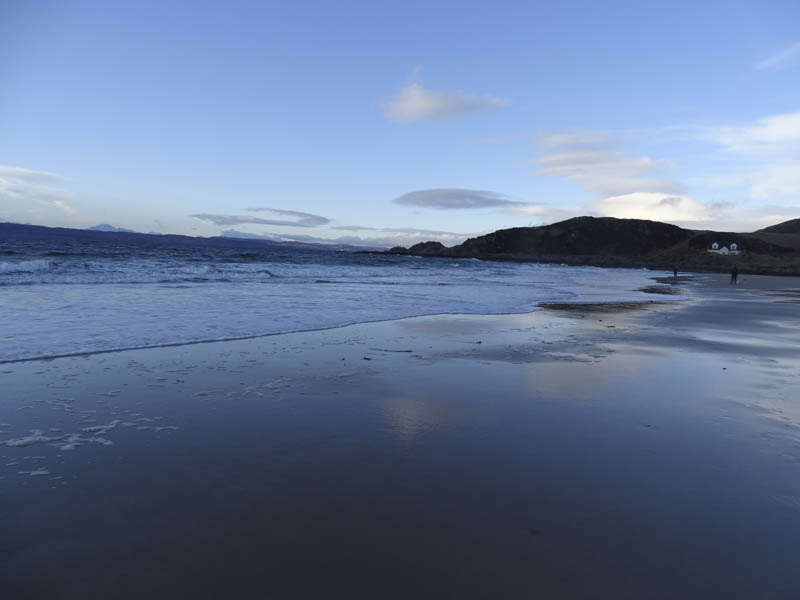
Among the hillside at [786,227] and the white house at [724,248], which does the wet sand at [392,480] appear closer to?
the white house at [724,248]

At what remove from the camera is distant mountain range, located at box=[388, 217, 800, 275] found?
100438mm

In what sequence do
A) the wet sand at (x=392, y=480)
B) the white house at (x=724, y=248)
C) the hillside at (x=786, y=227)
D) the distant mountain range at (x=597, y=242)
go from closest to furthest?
the wet sand at (x=392, y=480)
the white house at (x=724, y=248)
the distant mountain range at (x=597, y=242)
the hillside at (x=786, y=227)

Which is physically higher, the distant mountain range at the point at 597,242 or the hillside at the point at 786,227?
the hillside at the point at 786,227

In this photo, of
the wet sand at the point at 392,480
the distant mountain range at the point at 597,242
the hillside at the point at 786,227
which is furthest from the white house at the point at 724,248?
the wet sand at the point at 392,480

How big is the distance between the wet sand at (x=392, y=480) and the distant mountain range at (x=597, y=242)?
95.1 meters

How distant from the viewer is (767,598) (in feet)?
7.60

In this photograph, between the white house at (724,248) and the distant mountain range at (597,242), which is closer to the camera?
the white house at (724,248)

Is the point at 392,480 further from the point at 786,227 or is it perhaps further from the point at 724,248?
the point at 786,227

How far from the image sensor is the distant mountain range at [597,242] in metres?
100

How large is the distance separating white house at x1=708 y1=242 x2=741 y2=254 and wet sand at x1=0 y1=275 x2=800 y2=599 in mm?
99946

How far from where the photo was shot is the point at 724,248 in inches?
3565

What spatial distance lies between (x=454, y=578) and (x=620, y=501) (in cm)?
151

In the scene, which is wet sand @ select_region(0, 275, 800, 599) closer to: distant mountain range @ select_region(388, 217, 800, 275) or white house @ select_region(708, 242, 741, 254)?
distant mountain range @ select_region(388, 217, 800, 275)

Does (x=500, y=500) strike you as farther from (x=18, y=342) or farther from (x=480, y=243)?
(x=480, y=243)
